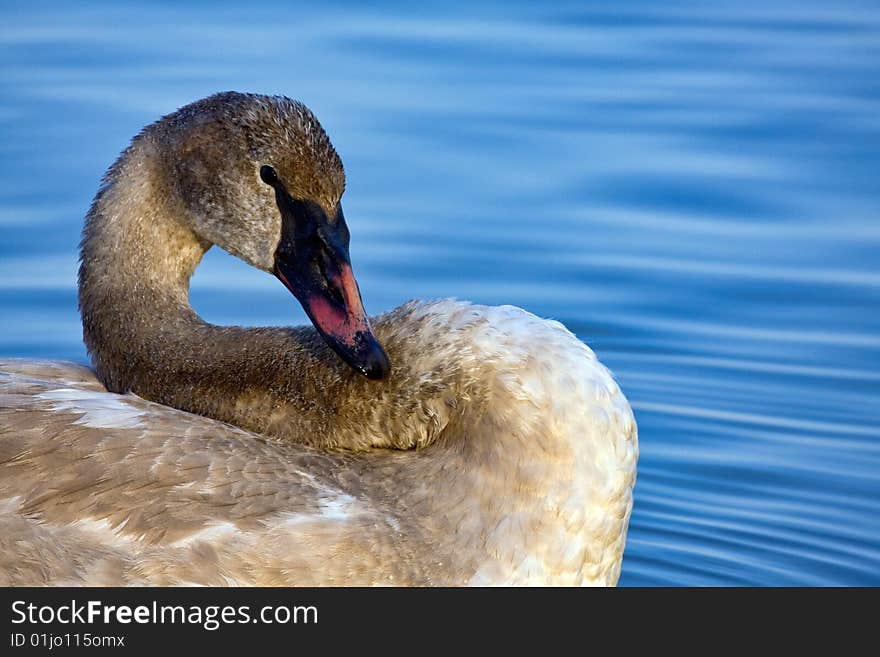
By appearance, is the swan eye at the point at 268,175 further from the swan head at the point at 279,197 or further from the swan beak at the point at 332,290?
the swan beak at the point at 332,290

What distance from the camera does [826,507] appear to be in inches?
255

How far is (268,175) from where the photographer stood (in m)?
5.04

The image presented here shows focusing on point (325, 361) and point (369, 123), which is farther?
point (369, 123)

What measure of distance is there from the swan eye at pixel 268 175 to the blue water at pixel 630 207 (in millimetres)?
2025

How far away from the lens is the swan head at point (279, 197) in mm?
4930

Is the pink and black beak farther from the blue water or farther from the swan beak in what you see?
the blue water

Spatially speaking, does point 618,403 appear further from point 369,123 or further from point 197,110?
point 369,123

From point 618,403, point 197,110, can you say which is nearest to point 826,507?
point 618,403

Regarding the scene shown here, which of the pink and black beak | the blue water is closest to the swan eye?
the pink and black beak
